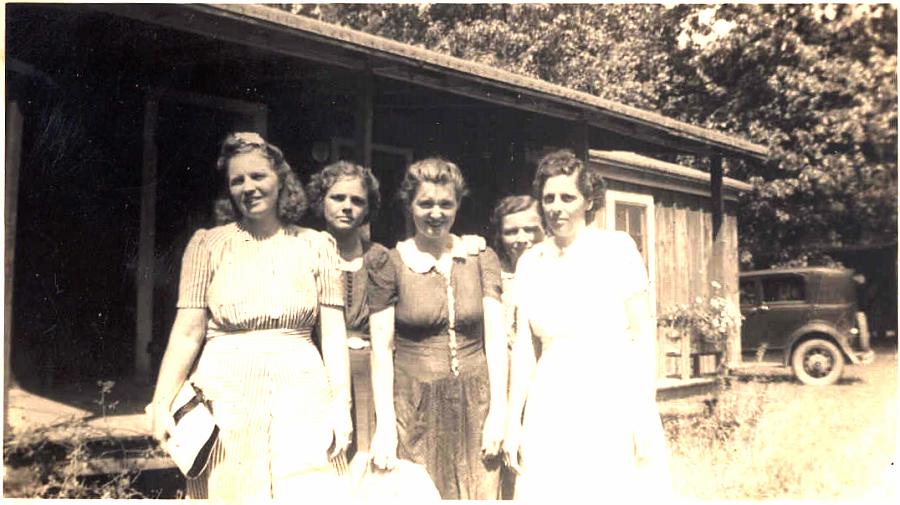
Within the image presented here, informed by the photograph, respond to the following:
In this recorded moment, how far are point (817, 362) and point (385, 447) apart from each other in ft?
15.6

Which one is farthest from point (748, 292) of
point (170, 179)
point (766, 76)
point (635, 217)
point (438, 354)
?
point (170, 179)

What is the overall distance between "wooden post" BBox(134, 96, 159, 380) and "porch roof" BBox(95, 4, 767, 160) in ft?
4.05

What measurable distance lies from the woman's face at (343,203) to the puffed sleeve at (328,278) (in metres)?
0.28

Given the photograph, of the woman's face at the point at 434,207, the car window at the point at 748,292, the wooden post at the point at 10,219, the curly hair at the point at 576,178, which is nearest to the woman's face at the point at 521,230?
the curly hair at the point at 576,178

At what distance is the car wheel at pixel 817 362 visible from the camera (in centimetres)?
599

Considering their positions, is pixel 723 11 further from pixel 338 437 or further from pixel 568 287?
pixel 338 437

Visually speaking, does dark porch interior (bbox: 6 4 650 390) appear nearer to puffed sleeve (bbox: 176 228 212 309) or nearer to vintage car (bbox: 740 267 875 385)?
puffed sleeve (bbox: 176 228 212 309)

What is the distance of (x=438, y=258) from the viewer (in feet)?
12.0

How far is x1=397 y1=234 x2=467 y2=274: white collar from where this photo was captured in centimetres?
360

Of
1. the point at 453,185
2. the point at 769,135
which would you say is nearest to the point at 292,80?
the point at 453,185

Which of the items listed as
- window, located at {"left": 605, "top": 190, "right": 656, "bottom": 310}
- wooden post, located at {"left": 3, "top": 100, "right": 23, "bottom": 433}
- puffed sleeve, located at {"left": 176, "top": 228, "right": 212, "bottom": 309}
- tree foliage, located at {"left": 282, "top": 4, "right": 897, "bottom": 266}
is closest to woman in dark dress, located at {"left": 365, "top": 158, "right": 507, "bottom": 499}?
puffed sleeve, located at {"left": 176, "top": 228, "right": 212, "bottom": 309}

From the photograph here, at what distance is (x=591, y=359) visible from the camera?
12.0 feet

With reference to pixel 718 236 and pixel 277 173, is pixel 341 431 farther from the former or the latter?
pixel 718 236

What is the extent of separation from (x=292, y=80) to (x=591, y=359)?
8.20ft
